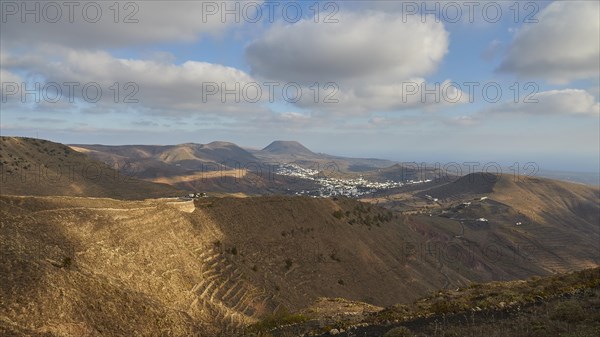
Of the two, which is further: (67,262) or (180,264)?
(180,264)

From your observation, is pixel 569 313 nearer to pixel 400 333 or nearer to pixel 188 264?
pixel 400 333

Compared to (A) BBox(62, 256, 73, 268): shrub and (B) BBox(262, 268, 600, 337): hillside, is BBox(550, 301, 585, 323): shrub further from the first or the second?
(A) BBox(62, 256, 73, 268): shrub

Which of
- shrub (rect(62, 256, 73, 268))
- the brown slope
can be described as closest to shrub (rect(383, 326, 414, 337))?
the brown slope

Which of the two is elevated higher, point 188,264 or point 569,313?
point 569,313

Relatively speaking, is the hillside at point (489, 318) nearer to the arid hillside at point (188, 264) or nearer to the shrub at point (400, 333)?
the shrub at point (400, 333)

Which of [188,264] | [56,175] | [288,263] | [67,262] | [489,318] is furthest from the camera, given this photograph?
[56,175]

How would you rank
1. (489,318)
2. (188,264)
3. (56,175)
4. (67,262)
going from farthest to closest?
(56,175) → (188,264) → (67,262) → (489,318)

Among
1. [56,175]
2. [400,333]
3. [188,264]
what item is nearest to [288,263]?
[188,264]

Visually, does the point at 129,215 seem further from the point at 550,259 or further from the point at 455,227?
the point at 550,259

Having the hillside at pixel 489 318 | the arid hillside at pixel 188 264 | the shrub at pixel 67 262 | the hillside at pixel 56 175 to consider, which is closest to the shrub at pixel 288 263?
the arid hillside at pixel 188 264
